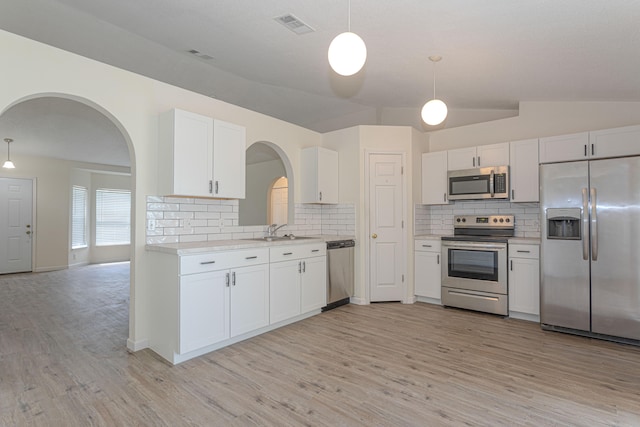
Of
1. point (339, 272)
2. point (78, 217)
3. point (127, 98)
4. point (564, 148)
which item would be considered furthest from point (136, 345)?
point (78, 217)

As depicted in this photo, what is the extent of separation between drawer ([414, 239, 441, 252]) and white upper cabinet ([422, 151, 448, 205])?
2.01 feet

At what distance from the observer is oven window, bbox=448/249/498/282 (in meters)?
4.27

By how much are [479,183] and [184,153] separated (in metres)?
3.71

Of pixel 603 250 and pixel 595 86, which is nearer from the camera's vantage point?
pixel 603 250

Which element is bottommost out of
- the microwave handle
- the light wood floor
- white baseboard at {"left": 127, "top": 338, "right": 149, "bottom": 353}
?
the light wood floor

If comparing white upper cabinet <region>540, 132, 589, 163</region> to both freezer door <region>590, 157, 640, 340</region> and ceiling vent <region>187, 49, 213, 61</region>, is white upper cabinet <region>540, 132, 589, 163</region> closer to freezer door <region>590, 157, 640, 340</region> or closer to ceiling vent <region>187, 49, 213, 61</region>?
freezer door <region>590, 157, 640, 340</region>

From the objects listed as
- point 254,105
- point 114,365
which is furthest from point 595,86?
point 114,365

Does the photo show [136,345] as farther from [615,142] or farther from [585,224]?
[615,142]

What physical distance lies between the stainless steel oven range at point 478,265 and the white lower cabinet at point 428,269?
4.4 inches

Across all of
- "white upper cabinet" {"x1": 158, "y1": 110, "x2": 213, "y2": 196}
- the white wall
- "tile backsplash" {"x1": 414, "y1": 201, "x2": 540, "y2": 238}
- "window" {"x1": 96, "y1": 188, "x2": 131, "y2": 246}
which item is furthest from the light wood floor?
"window" {"x1": 96, "y1": 188, "x2": 131, "y2": 246}

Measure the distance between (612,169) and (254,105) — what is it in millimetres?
5089

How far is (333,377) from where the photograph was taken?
266 cm

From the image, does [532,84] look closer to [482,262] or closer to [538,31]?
[538,31]

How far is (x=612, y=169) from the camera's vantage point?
341 centimetres
